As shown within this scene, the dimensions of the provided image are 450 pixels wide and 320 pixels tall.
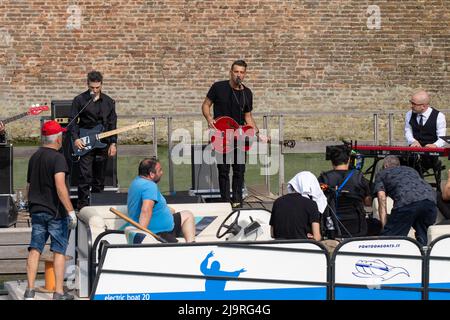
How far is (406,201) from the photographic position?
11273 millimetres

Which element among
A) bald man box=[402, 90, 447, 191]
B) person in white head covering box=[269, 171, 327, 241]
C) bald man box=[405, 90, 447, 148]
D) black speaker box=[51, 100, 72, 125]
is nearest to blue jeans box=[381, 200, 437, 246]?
person in white head covering box=[269, 171, 327, 241]

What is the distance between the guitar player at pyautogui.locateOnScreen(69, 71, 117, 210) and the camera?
14.1 m

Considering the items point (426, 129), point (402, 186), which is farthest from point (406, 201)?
point (426, 129)

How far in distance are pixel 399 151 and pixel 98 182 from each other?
3742 mm

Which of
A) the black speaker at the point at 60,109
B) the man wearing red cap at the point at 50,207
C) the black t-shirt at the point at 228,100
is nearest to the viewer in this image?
the man wearing red cap at the point at 50,207

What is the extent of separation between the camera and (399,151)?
44.7ft

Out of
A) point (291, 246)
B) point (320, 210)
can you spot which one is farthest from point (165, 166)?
point (291, 246)

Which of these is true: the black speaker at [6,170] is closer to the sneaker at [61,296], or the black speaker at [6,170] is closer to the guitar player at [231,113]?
the guitar player at [231,113]

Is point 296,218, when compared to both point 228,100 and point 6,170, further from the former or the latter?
point 6,170

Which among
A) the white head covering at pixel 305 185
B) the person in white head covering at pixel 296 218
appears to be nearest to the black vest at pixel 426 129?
the white head covering at pixel 305 185

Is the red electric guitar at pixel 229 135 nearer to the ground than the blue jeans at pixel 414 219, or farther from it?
farther from it

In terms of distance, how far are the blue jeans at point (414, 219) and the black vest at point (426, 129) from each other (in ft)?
9.51

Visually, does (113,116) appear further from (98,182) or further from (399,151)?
(399,151)

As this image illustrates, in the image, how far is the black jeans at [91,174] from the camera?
46.5 feet
